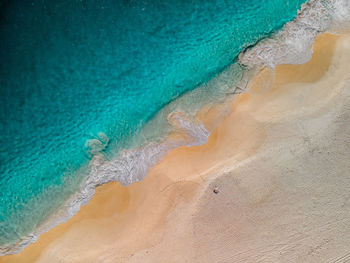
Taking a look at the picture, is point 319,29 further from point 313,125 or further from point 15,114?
point 15,114

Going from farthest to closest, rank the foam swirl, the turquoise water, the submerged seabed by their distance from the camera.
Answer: the foam swirl < the turquoise water < the submerged seabed

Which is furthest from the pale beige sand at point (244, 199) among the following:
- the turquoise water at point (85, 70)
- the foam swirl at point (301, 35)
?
the turquoise water at point (85, 70)

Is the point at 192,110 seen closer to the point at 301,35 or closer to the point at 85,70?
the point at 85,70

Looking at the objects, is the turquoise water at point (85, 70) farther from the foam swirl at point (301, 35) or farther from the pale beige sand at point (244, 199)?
the pale beige sand at point (244, 199)

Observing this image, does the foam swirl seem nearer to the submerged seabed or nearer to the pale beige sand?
the submerged seabed

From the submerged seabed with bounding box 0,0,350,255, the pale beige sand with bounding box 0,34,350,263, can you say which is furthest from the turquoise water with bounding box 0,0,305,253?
the pale beige sand with bounding box 0,34,350,263

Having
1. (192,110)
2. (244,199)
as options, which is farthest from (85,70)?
(244,199)

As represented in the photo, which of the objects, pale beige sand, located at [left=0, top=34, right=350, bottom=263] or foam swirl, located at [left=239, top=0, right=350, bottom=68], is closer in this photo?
pale beige sand, located at [left=0, top=34, right=350, bottom=263]

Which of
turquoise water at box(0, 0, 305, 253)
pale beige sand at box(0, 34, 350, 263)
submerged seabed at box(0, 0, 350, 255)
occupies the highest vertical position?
turquoise water at box(0, 0, 305, 253)
